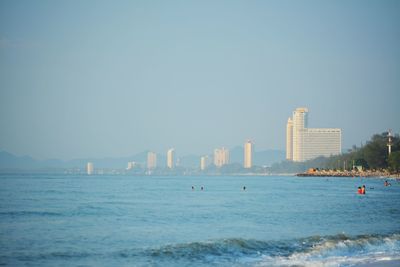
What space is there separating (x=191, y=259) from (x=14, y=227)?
38.9 feet

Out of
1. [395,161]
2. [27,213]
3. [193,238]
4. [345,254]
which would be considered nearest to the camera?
[345,254]

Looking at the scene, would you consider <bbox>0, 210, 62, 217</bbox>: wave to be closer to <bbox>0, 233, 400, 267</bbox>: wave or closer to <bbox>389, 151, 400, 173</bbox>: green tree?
<bbox>0, 233, 400, 267</bbox>: wave

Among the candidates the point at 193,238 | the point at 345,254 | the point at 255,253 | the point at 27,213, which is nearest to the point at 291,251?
the point at 255,253

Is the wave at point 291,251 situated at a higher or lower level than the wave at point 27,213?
lower

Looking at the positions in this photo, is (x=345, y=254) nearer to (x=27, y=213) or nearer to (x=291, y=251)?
(x=291, y=251)

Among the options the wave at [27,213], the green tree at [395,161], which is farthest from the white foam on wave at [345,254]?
the green tree at [395,161]

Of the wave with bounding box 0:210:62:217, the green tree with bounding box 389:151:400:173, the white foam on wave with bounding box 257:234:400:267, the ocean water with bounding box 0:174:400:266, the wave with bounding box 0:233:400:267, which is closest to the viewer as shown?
the white foam on wave with bounding box 257:234:400:267

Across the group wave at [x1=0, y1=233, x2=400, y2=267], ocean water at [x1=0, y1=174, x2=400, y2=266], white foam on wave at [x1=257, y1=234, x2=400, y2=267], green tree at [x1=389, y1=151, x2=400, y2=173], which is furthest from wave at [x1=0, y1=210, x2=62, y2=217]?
green tree at [x1=389, y1=151, x2=400, y2=173]

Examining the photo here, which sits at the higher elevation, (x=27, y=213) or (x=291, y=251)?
(x=27, y=213)

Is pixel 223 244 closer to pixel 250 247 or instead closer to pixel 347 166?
→ pixel 250 247

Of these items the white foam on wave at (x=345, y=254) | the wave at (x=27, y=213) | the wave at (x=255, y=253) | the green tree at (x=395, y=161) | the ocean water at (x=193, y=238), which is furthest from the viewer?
the green tree at (x=395, y=161)

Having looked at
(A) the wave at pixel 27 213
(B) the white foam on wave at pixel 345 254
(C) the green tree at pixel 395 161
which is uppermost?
(C) the green tree at pixel 395 161

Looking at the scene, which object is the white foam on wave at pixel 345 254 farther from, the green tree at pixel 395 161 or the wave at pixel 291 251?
the green tree at pixel 395 161

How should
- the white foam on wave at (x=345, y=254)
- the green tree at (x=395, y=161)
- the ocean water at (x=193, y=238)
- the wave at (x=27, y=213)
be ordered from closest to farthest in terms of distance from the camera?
the white foam on wave at (x=345, y=254)
the ocean water at (x=193, y=238)
the wave at (x=27, y=213)
the green tree at (x=395, y=161)
